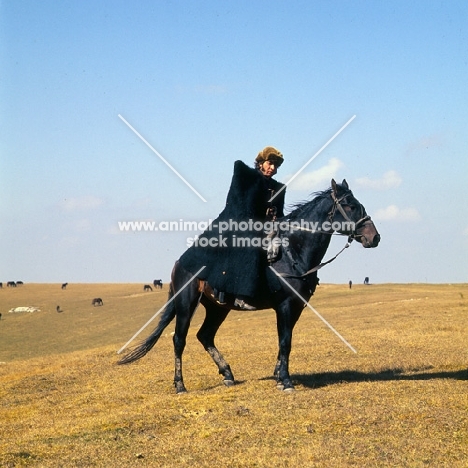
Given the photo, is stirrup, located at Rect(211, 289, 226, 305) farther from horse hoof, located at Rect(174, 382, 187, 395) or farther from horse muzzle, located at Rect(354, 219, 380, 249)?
horse muzzle, located at Rect(354, 219, 380, 249)

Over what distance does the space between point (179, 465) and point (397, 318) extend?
19.0m

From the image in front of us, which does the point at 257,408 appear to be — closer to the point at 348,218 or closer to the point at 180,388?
the point at 180,388

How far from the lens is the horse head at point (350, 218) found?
1178 centimetres

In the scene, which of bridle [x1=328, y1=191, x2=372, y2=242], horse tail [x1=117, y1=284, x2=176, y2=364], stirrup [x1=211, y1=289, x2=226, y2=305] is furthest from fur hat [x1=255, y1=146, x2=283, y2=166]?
horse tail [x1=117, y1=284, x2=176, y2=364]

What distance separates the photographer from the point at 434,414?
30.9 ft

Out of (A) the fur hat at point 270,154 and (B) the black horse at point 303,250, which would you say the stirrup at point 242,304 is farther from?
(A) the fur hat at point 270,154

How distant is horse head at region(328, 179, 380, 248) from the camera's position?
1178 centimetres

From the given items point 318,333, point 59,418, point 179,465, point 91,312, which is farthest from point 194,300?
point 91,312

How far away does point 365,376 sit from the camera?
13156 millimetres

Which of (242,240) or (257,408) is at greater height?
(242,240)

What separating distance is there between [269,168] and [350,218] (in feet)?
5.77

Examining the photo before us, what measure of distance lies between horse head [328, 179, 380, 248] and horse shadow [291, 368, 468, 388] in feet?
8.69

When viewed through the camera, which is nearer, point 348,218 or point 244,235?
point 348,218

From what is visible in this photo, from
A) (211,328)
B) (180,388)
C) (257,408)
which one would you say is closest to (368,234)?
(257,408)
